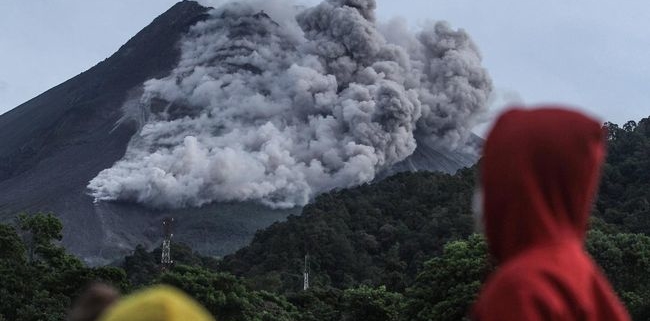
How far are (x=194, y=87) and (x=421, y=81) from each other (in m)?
19.5

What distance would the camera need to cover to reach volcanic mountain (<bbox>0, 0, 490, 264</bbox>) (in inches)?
2520

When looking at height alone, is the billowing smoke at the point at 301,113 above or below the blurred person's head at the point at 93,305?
below

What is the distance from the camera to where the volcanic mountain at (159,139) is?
210ft

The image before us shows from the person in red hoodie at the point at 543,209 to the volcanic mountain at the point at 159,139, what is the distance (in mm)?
55526

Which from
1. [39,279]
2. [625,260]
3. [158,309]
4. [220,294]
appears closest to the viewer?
[158,309]

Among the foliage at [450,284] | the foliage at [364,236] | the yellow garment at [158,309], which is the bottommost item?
the foliage at [364,236]

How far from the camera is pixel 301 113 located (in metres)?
80.0

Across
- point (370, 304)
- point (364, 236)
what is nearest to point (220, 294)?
point (370, 304)

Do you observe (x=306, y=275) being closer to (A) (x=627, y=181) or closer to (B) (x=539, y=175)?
(A) (x=627, y=181)

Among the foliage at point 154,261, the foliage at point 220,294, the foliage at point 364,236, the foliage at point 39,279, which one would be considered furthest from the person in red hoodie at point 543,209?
the foliage at point 154,261

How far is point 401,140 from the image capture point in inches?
2894

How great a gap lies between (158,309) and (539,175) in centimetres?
65

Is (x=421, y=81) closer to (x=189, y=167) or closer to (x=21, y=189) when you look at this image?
(x=189, y=167)

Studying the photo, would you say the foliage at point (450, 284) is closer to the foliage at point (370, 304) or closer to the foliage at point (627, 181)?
the foliage at point (370, 304)
